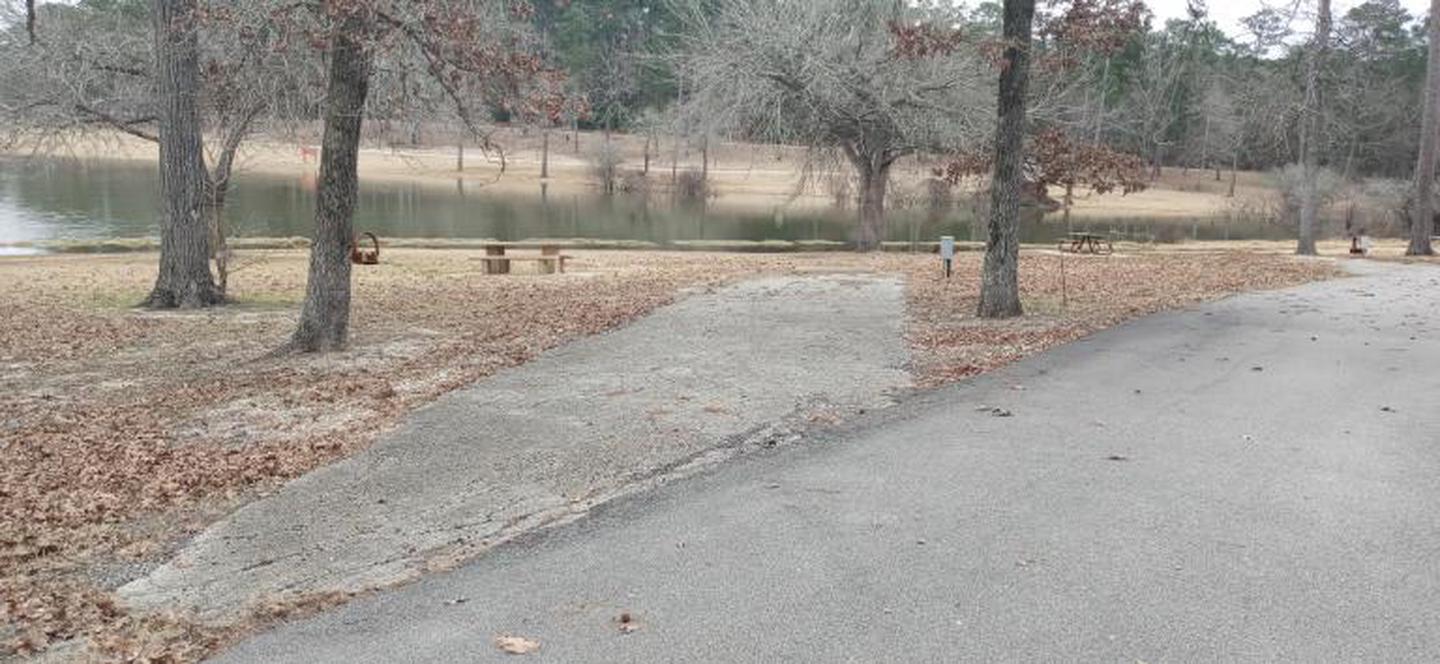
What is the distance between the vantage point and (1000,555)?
4879 mm

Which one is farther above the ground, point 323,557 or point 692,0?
point 692,0

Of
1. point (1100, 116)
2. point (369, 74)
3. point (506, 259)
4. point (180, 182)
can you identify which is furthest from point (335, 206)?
Result: point (1100, 116)

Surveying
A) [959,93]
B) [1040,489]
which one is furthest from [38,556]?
[959,93]

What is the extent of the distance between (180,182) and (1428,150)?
2514 centimetres

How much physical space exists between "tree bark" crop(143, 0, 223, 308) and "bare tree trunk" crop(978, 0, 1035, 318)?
367 inches

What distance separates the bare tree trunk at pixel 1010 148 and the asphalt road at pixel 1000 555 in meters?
4.69

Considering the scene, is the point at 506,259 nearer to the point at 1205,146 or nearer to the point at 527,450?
the point at 527,450

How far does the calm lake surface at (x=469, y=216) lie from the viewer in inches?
1393

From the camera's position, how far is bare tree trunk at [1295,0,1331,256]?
76.5 ft

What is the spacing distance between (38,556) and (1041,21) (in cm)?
1146

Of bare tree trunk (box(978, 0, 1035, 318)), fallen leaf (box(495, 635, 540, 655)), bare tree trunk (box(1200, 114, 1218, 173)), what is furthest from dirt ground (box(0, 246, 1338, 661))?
bare tree trunk (box(1200, 114, 1218, 173))

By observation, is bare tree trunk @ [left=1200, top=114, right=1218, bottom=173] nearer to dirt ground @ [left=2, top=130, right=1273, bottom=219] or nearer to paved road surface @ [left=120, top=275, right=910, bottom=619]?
dirt ground @ [left=2, top=130, right=1273, bottom=219]

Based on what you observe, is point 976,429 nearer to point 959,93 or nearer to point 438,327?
point 438,327

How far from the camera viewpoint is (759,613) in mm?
4273
